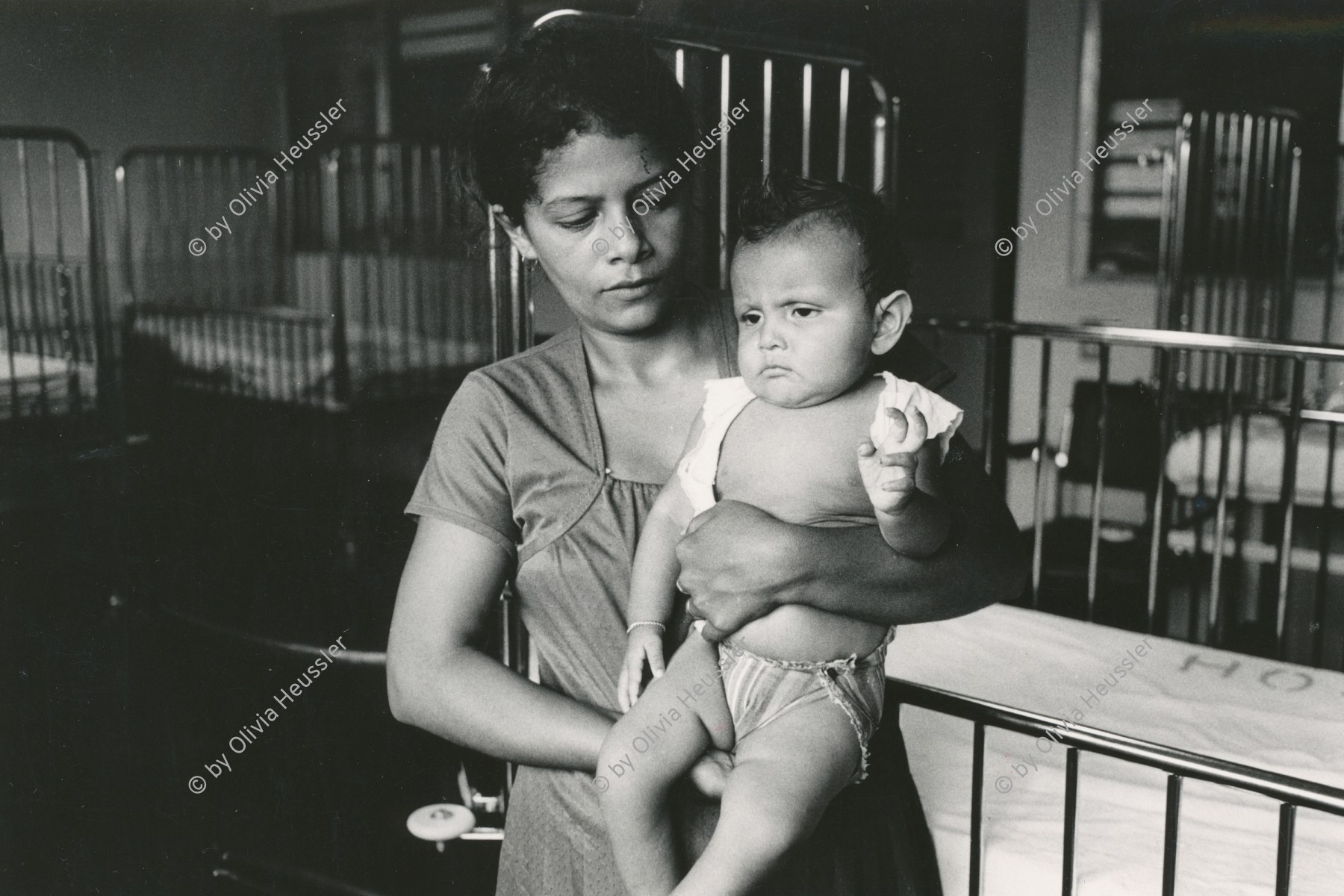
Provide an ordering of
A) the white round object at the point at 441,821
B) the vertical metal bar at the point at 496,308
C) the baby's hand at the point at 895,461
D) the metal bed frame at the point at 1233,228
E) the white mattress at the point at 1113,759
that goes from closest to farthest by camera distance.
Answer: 1. the baby's hand at the point at 895,461
2. the white mattress at the point at 1113,759
3. the vertical metal bar at the point at 496,308
4. the white round object at the point at 441,821
5. the metal bed frame at the point at 1233,228

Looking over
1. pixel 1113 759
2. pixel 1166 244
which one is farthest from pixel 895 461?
pixel 1166 244

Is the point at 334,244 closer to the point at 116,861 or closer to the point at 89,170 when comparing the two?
the point at 89,170

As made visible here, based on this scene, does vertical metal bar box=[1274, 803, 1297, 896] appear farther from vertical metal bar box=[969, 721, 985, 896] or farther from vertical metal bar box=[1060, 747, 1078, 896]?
vertical metal bar box=[969, 721, 985, 896]

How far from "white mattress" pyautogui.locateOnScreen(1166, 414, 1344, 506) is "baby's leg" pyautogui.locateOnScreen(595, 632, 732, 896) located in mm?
3317

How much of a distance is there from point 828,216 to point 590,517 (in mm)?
416

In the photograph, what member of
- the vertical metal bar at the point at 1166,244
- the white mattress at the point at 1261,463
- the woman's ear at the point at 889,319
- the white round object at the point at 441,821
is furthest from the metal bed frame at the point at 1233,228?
the woman's ear at the point at 889,319

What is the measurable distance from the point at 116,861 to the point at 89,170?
1792 millimetres

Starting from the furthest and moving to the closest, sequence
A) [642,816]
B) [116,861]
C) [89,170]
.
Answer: [89,170] < [116,861] < [642,816]

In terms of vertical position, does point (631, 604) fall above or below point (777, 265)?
below

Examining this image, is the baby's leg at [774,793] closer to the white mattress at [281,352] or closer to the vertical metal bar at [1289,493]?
the vertical metal bar at [1289,493]

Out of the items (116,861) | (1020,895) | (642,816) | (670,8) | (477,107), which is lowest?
(116,861)

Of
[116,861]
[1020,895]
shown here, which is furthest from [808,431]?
[116,861]

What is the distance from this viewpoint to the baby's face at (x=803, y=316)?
50.9 inches

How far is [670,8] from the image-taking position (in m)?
3.63
